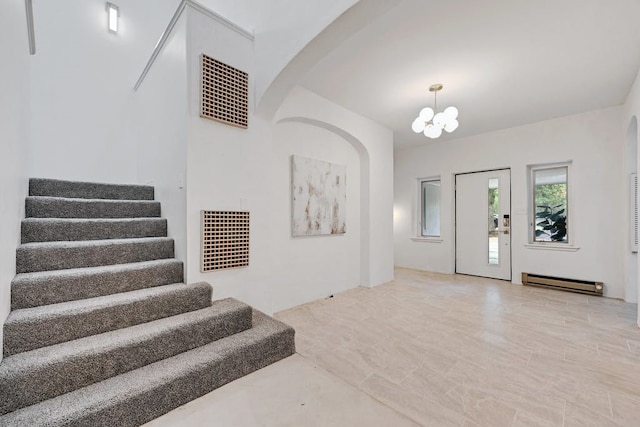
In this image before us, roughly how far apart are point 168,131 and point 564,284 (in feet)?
19.8

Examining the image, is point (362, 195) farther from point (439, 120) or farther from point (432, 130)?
point (439, 120)

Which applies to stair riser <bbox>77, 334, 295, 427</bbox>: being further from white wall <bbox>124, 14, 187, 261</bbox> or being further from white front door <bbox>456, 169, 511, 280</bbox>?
white front door <bbox>456, 169, 511, 280</bbox>

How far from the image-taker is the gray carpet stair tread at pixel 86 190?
2.72 meters

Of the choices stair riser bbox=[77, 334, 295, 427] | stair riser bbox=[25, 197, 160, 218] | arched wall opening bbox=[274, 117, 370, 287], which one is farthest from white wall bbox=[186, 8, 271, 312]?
arched wall opening bbox=[274, 117, 370, 287]

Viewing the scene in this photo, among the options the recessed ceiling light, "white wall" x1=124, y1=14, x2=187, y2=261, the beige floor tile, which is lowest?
the beige floor tile

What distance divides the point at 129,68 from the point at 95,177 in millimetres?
1729

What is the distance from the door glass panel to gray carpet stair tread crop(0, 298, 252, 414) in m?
4.99

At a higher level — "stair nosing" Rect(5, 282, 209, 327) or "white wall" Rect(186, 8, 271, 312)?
"white wall" Rect(186, 8, 271, 312)

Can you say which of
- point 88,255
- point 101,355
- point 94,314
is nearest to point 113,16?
point 88,255

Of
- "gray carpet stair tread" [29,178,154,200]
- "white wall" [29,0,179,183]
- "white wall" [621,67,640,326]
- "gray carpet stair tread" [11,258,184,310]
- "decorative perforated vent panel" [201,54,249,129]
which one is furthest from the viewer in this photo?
"white wall" [29,0,179,183]

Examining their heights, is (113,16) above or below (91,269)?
above

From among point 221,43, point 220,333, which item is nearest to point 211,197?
point 220,333

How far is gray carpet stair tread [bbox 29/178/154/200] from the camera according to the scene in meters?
2.72

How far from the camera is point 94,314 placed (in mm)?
1848
